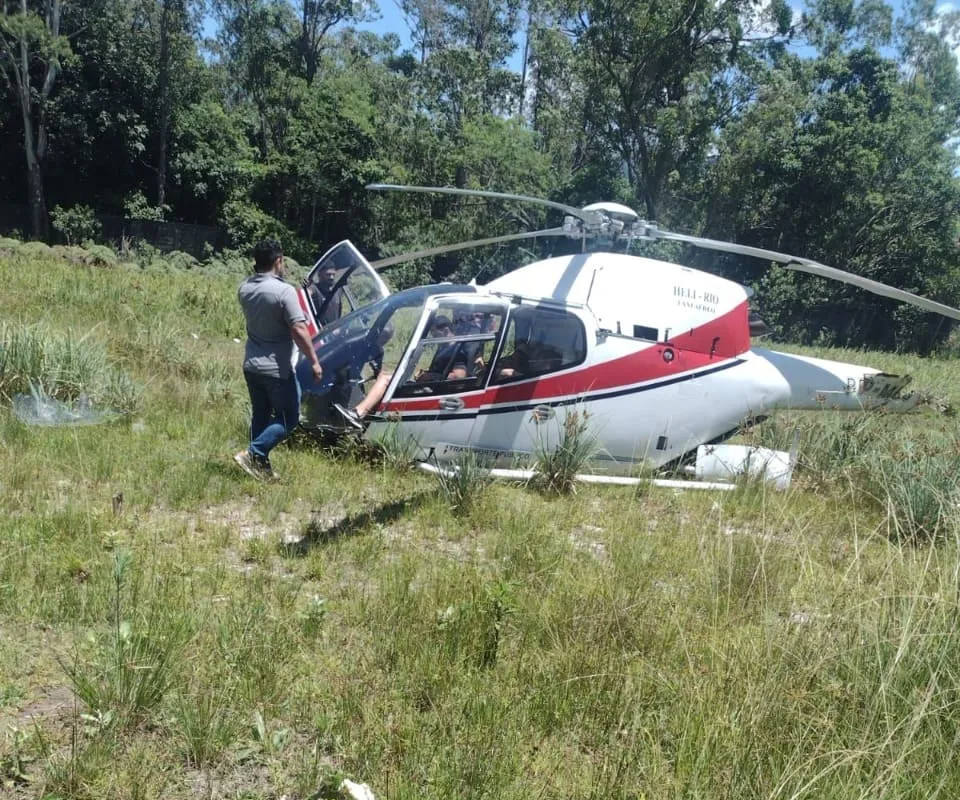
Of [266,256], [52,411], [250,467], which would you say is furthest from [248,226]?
[250,467]

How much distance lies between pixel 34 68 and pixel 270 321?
105 ft

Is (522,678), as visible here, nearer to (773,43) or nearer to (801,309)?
(801,309)

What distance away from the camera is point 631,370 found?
21.8 feet

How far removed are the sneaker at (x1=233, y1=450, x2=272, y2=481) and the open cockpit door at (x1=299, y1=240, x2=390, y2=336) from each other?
83.7 inches

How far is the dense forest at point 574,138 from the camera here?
28469mm

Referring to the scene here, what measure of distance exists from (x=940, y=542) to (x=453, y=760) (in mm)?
4105

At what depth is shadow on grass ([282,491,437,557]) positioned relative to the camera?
4453 mm

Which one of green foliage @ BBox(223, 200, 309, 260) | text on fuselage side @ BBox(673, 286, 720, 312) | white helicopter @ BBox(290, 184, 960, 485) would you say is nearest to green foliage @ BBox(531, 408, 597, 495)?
white helicopter @ BBox(290, 184, 960, 485)

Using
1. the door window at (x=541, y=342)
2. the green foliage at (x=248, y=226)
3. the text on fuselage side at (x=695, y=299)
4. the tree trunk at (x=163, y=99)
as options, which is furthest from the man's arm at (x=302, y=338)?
the tree trunk at (x=163, y=99)

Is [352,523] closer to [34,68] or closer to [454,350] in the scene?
[454,350]

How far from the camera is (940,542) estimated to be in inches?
197

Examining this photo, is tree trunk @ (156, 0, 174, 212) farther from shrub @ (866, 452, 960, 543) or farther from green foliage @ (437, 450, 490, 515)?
shrub @ (866, 452, 960, 543)

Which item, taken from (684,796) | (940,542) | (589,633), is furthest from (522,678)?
(940,542)

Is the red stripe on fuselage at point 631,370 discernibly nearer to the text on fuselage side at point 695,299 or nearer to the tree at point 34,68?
the text on fuselage side at point 695,299
